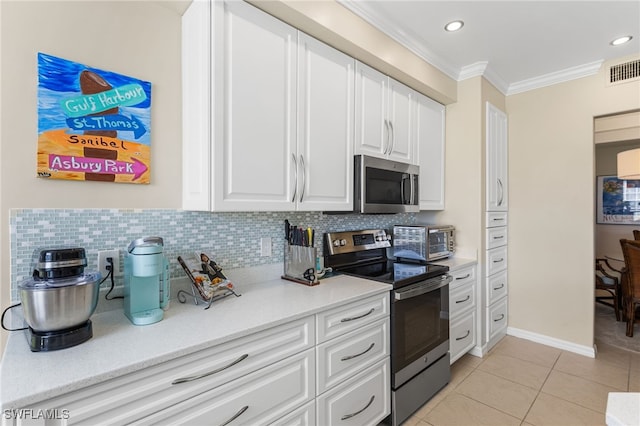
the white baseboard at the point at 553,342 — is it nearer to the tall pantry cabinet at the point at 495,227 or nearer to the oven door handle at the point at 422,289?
the tall pantry cabinet at the point at 495,227

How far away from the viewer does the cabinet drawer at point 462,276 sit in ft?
7.97

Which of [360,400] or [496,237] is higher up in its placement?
[496,237]

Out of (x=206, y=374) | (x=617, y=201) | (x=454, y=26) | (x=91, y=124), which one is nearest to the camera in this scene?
(x=206, y=374)

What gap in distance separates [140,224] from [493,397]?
8.03 feet

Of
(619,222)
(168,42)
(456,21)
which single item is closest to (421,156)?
(456,21)

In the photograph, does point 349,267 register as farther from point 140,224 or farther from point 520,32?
point 520,32

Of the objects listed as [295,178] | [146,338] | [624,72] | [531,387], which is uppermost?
[624,72]

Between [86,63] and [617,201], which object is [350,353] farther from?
[617,201]

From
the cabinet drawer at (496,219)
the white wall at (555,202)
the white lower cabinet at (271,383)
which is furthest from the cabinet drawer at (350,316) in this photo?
the white wall at (555,202)

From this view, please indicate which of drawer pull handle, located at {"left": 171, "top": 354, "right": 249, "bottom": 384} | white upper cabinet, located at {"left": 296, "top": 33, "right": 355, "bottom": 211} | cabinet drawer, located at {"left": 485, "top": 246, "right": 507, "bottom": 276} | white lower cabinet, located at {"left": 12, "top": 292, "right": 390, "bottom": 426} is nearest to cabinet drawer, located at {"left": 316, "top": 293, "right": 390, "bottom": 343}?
white lower cabinet, located at {"left": 12, "top": 292, "right": 390, "bottom": 426}

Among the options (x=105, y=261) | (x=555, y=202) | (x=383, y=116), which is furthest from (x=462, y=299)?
Answer: (x=105, y=261)

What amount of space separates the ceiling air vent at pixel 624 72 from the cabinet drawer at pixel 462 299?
2075 mm

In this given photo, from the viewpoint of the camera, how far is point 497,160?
9.78 ft

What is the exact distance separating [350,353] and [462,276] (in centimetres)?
139
